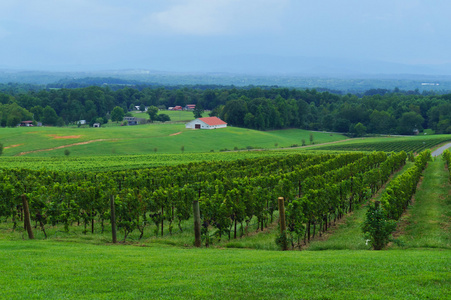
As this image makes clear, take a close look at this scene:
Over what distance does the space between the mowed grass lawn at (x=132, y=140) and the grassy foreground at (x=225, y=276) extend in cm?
6623

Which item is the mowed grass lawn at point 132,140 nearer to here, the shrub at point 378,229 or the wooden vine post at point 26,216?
the wooden vine post at point 26,216

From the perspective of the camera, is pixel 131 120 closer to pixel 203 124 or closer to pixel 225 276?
pixel 203 124

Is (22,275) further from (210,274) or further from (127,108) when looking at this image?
(127,108)

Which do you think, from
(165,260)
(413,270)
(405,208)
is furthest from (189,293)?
(405,208)

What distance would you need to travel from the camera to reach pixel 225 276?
9906 mm

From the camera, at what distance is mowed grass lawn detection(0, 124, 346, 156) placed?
77375 mm

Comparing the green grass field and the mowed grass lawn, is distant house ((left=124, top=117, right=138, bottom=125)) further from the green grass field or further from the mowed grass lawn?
the green grass field

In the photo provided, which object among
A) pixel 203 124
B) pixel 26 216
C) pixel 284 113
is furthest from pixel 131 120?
pixel 26 216

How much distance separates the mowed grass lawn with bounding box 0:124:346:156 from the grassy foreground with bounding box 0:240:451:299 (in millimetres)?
66230

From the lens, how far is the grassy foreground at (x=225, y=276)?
880cm

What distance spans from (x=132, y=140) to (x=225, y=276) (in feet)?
263

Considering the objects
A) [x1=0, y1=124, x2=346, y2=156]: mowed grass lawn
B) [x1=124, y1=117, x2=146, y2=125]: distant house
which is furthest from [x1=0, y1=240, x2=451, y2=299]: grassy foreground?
[x1=124, y1=117, x2=146, y2=125]: distant house

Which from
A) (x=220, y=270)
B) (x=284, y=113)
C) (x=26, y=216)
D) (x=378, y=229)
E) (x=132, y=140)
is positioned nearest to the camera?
(x=220, y=270)

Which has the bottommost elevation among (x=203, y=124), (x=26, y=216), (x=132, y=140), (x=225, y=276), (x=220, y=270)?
(x=132, y=140)
